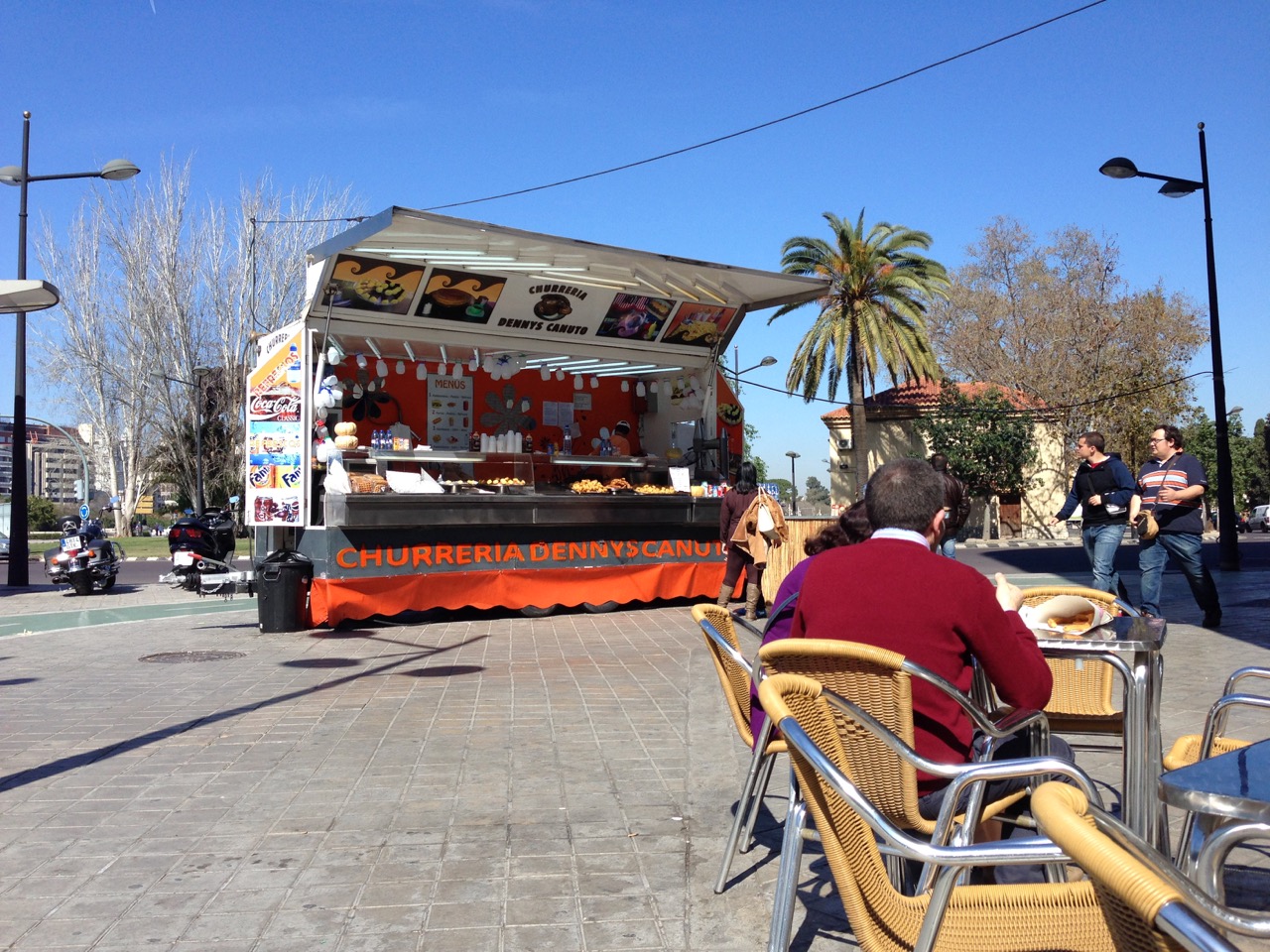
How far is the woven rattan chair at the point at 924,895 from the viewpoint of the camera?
6.58ft

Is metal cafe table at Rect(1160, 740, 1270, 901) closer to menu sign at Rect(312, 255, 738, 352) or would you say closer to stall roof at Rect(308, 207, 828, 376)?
stall roof at Rect(308, 207, 828, 376)

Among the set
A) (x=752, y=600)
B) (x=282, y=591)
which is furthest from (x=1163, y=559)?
(x=282, y=591)

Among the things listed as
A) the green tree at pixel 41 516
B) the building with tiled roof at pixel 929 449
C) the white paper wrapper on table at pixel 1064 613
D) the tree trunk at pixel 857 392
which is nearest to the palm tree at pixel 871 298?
the tree trunk at pixel 857 392

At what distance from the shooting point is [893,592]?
2.90 meters

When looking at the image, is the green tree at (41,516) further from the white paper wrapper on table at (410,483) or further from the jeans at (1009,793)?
the jeans at (1009,793)

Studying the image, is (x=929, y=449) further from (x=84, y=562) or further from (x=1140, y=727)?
(x=1140, y=727)

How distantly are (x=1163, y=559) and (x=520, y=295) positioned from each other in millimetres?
7762

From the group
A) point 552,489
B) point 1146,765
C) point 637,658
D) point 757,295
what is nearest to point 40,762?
point 637,658

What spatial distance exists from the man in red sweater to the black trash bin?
9.02 meters

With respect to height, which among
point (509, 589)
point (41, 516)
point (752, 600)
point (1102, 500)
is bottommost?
point (752, 600)

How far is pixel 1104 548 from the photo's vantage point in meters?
9.28

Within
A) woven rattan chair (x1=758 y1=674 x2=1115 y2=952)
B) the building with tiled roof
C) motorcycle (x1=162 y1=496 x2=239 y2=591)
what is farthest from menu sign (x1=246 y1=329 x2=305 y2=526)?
the building with tiled roof

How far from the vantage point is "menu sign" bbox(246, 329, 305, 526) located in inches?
473

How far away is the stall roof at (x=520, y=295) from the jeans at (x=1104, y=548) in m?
5.27
